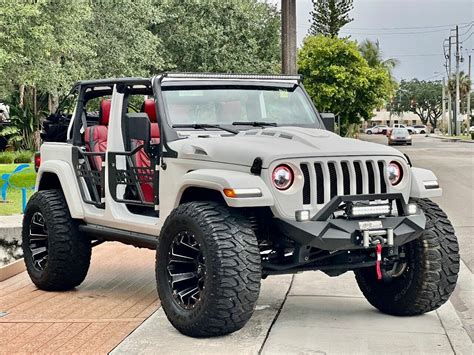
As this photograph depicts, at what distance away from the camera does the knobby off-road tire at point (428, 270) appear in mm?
6828

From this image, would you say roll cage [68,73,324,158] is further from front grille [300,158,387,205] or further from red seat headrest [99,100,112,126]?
front grille [300,158,387,205]

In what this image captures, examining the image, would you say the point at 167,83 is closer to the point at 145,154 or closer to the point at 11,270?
the point at 145,154

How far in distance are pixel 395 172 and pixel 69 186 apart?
3.27 metres

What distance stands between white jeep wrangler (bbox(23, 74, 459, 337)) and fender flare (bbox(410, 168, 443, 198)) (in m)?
0.01

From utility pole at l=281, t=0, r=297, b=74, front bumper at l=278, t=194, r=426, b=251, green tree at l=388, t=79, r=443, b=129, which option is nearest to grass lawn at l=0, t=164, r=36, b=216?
utility pole at l=281, t=0, r=297, b=74

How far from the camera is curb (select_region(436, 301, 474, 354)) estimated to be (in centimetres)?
625

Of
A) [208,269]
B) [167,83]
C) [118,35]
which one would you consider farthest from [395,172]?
[118,35]

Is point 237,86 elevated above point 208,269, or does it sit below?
above

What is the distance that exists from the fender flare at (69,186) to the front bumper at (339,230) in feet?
9.16

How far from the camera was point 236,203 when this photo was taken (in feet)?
19.7

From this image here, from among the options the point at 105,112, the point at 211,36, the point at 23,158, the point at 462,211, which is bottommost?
the point at 462,211

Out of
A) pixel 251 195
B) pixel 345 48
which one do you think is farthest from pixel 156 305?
pixel 345 48

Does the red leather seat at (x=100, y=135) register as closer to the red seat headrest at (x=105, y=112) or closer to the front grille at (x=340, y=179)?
the red seat headrest at (x=105, y=112)

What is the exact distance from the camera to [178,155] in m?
6.90
